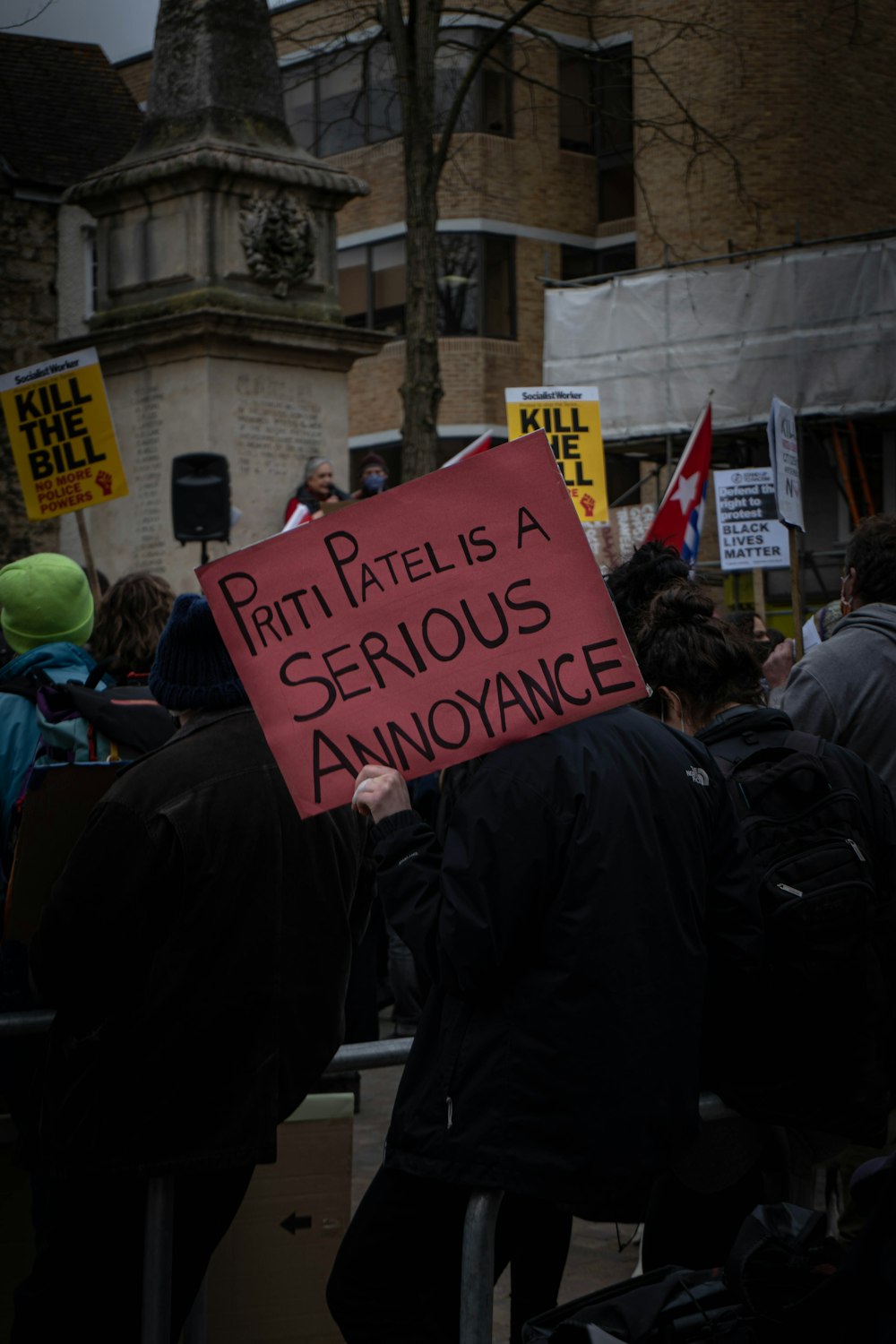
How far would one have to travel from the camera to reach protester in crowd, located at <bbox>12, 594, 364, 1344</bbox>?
3125 millimetres

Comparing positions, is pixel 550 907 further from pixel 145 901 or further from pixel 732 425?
pixel 732 425

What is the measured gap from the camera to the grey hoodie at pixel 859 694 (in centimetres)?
466

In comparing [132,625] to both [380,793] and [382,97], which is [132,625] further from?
[382,97]

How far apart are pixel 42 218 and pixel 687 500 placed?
835 inches

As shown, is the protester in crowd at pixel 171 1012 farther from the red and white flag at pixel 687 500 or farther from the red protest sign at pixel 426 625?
the red and white flag at pixel 687 500

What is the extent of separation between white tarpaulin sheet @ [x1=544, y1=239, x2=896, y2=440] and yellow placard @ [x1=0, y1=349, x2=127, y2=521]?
55.3 ft

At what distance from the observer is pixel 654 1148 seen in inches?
115

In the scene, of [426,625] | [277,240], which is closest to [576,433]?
[277,240]

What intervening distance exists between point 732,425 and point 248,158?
49.0 ft

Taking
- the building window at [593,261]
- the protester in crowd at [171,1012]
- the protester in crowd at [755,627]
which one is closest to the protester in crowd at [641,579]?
the protester in crowd at [171,1012]

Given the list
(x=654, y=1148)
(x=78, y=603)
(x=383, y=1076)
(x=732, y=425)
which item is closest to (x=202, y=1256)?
(x=654, y=1148)

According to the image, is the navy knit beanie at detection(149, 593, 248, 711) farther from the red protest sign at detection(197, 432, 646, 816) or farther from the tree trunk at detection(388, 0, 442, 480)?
the tree trunk at detection(388, 0, 442, 480)

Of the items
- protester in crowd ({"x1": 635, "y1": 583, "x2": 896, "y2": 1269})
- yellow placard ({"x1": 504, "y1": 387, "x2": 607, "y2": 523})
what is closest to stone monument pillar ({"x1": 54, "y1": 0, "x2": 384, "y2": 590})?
yellow placard ({"x1": 504, "y1": 387, "x2": 607, "y2": 523})

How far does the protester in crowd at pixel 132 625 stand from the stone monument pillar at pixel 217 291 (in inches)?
236
